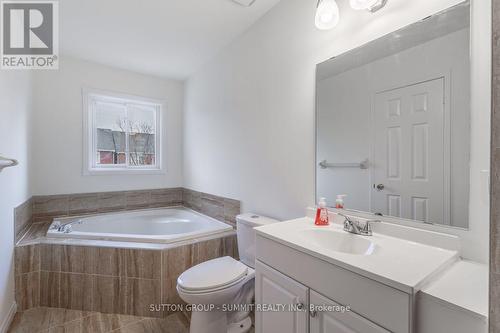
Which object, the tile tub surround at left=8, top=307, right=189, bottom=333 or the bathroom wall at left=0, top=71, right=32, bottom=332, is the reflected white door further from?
the bathroom wall at left=0, top=71, right=32, bottom=332

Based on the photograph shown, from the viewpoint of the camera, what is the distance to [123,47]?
244cm

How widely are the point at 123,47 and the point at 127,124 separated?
1058 millimetres

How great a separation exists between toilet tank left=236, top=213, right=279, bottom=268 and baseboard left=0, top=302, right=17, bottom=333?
1.69 meters

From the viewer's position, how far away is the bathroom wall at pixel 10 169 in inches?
64.1

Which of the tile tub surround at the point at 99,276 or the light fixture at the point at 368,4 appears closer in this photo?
the light fixture at the point at 368,4

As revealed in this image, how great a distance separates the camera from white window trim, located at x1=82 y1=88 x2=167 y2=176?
2801 millimetres

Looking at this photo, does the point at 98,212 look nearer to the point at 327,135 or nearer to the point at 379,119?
the point at 327,135

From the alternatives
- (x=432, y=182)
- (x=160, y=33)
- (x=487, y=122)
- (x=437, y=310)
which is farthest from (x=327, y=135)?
(x=160, y=33)

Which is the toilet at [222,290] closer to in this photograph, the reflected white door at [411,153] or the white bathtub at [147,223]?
the white bathtub at [147,223]

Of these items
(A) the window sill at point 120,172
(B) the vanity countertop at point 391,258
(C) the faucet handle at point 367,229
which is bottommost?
(B) the vanity countertop at point 391,258

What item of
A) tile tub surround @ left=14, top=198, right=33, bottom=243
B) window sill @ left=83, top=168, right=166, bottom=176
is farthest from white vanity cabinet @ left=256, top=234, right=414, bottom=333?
window sill @ left=83, top=168, right=166, bottom=176

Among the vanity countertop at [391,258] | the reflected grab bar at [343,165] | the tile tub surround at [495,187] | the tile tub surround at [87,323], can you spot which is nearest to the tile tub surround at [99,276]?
the tile tub surround at [87,323]

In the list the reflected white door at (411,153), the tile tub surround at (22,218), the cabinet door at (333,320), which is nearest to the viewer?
the cabinet door at (333,320)

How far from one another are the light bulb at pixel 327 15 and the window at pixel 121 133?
2.59 meters
